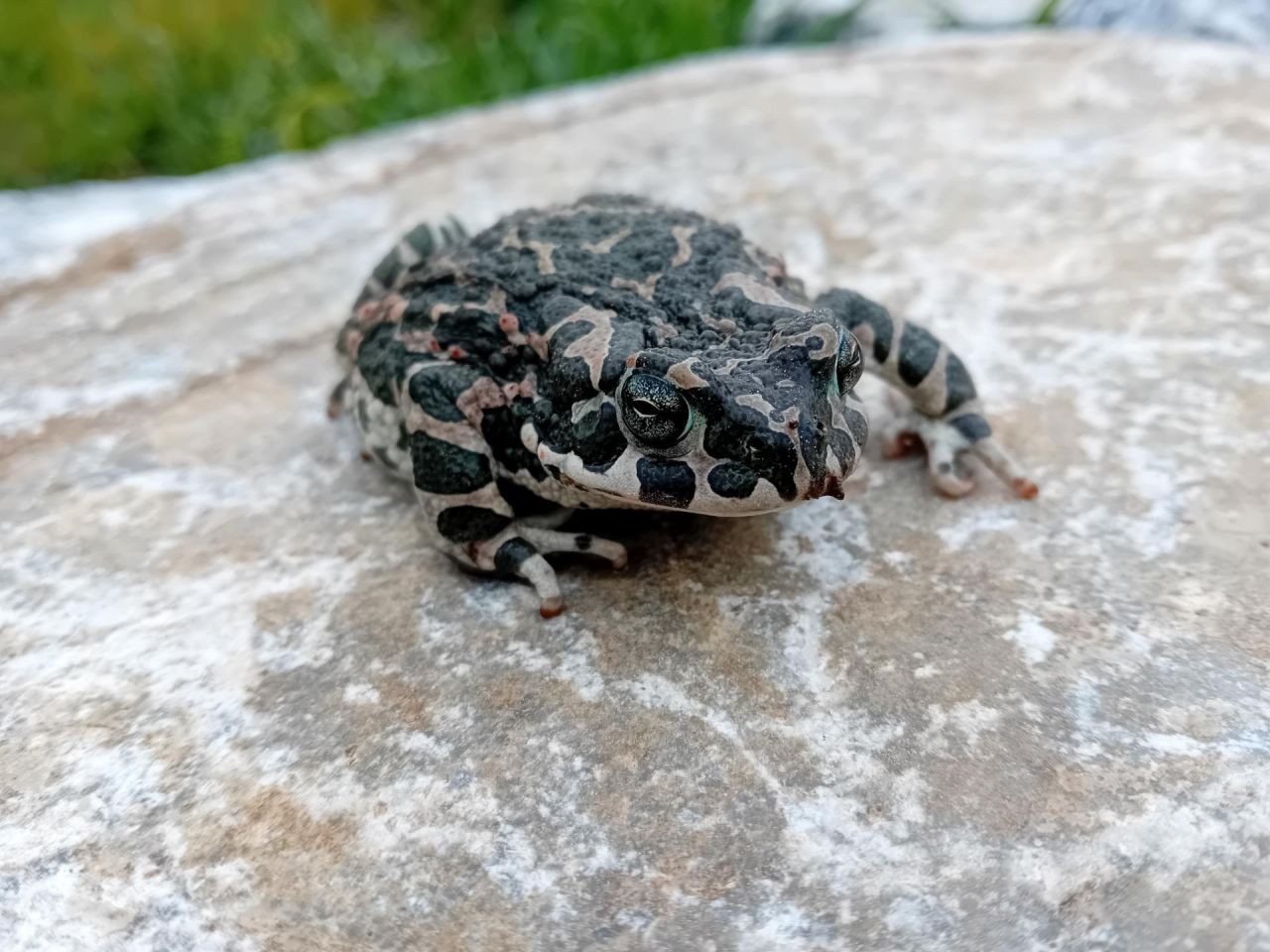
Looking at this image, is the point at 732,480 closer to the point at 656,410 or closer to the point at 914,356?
the point at 656,410

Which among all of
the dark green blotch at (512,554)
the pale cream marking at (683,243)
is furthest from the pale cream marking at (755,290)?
the dark green blotch at (512,554)

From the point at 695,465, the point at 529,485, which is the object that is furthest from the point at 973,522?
the point at 529,485

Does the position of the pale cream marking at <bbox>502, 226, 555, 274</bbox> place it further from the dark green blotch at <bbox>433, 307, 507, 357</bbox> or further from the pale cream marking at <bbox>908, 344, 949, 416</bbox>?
the pale cream marking at <bbox>908, 344, 949, 416</bbox>

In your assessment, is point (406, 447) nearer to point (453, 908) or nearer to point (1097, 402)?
point (453, 908)

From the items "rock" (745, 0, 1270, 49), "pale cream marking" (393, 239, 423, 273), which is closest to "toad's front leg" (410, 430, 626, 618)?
"pale cream marking" (393, 239, 423, 273)

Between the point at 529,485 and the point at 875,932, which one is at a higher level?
the point at 529,485

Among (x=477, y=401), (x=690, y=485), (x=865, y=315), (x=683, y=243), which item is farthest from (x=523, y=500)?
(x=865, y=315)

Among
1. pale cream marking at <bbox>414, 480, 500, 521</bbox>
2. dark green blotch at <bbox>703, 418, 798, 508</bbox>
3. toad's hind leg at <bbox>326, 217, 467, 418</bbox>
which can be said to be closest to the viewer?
dark green blotch at <bbox>703, 418, 798, 508</bbox>
